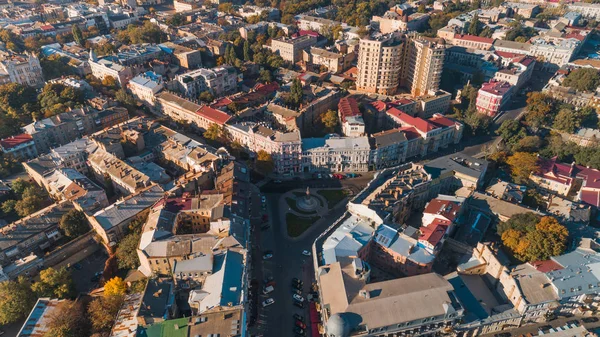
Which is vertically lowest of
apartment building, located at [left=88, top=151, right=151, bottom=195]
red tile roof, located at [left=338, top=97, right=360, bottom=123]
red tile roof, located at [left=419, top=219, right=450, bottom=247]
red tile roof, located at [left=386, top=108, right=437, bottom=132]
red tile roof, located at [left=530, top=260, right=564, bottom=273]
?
red tile roof, located at [left=530, top=260, right=564, bottom=273]

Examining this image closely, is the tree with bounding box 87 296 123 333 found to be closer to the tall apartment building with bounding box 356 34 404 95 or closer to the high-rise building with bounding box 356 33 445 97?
the tall apartment building with bounding box 356 34 404 95

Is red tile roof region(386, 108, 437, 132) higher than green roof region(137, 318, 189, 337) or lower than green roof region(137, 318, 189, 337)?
higher

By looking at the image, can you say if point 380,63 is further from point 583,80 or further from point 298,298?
point 298,298

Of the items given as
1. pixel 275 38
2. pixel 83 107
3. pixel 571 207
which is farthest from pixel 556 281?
pixel 275 38

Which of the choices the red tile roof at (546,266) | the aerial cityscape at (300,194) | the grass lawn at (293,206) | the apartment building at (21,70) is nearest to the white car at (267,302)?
the aerial cityscape at (300,194)

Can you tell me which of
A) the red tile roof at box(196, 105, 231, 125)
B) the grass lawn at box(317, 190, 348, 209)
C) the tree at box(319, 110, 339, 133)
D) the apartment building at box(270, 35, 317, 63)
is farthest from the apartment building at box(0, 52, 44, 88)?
the grass lawn at box(317, 190, 348, 209)

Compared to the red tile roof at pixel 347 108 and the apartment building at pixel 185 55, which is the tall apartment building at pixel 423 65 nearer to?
the red tile roof at pixel 347 108

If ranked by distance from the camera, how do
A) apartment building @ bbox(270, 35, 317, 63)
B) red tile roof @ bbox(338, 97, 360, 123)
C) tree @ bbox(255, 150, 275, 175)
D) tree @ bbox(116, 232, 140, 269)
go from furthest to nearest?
apartment building @ bbox(270, 35, 317, 63) → red tile roof @ bbox(338, 97, 360, 123) → tree @ bbox(255, 150, 275, 175) → tree @ bbox(116, 232, 140, 269)

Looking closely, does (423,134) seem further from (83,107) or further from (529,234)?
(83,107)
